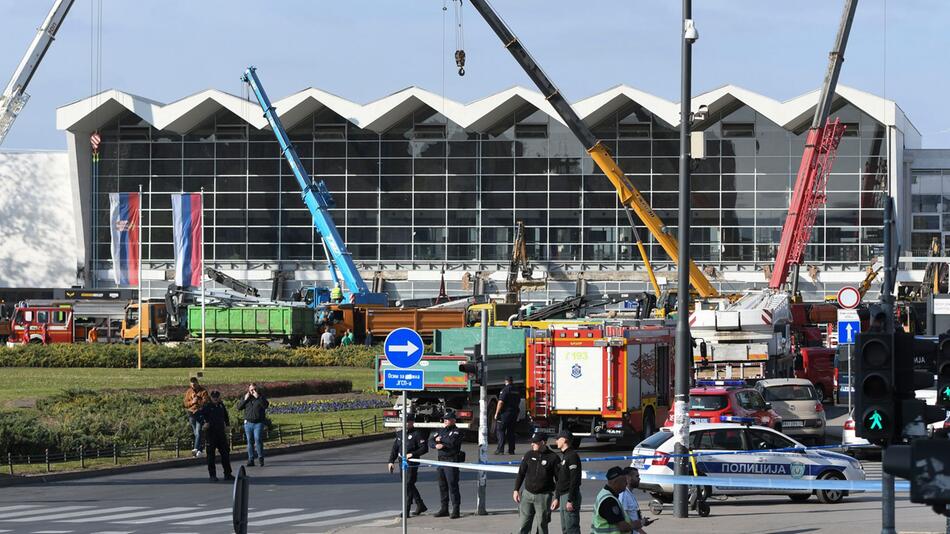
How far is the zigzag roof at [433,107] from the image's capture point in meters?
74.4

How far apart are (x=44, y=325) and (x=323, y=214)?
1532 centimetres

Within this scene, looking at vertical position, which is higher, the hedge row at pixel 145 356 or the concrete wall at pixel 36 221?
the concrete wall at pixel 36 221

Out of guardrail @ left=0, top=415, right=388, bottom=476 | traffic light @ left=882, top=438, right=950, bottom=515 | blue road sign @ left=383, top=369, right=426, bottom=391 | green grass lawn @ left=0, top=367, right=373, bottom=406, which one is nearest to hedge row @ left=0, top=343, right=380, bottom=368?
green grass lawn @ left=0, top=367, right=373, bottom=406

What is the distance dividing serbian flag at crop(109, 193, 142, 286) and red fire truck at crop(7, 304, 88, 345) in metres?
15.4

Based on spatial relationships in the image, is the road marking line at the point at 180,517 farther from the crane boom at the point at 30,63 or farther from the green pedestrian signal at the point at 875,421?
the crane boom at the point at 30,63

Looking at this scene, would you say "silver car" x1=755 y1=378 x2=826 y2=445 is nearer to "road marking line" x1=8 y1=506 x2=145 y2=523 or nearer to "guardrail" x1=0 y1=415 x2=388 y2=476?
"guardrail" x1=0 y1=415 x2=388 y2=476

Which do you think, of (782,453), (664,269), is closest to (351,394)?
(782,453)

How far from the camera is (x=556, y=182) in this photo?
7931 centimetres

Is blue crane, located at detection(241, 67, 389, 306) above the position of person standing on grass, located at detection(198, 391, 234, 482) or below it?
above

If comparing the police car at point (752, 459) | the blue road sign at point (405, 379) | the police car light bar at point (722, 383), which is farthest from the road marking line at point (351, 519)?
the police car light bar at point (722, 383)

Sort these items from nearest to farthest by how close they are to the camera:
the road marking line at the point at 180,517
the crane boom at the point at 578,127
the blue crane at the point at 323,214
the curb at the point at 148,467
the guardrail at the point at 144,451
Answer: the road marking line at the point at 180,517 → the curb at the point at 148,467 → the guardrail at the point at 144,451 → the crane boom at the point at 578,127 → the blue crane at the point at 323,214

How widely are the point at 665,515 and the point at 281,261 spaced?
63.8m

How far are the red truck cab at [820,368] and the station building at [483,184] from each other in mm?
32010

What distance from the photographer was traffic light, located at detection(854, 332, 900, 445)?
11.0 meters
